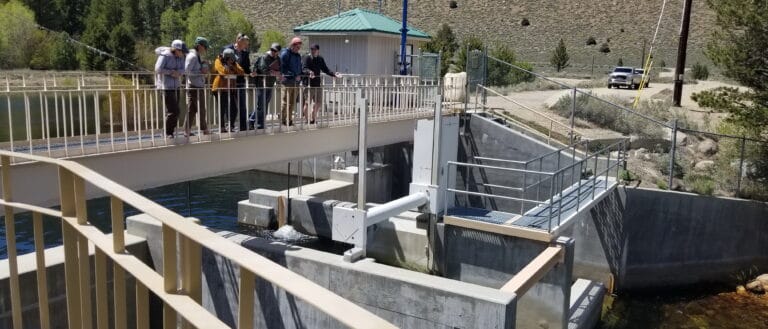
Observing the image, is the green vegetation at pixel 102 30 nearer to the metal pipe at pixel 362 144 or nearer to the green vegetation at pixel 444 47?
the green vegetation at pixel 444 47

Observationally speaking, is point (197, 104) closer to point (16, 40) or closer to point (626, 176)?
point (626, 176)

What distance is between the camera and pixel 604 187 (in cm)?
1328

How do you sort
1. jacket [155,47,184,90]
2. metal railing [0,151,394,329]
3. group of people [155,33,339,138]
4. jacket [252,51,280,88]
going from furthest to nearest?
jacket [252,51,280,88] → group of people [155,33,339,138] → jacket [155,47,184,90] → metal railing [0,151,394,329]

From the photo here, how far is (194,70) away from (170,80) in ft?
2.14

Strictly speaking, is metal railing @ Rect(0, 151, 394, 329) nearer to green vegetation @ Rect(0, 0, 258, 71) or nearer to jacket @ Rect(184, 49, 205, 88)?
jacket @ Rect(184, 49, 205, 88)

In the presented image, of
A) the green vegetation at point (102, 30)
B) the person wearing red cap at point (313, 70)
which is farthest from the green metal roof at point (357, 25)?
the green vegetation at point (102, 30)

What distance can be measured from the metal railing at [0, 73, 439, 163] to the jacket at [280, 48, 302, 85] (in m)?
0.26

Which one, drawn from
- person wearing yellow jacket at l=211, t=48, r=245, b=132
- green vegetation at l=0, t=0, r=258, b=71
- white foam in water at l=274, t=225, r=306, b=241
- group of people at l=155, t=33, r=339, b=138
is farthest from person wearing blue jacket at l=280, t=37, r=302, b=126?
green vegetation at l=0, t=0, r=258, b=71

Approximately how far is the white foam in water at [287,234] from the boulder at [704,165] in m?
10.5

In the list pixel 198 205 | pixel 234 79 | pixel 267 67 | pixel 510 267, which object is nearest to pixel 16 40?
pixel 198 205

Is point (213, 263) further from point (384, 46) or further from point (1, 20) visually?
point (1, 20)

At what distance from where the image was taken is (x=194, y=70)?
9453mm

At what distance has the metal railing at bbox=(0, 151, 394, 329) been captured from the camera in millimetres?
1763

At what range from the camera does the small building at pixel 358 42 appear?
1794cm
